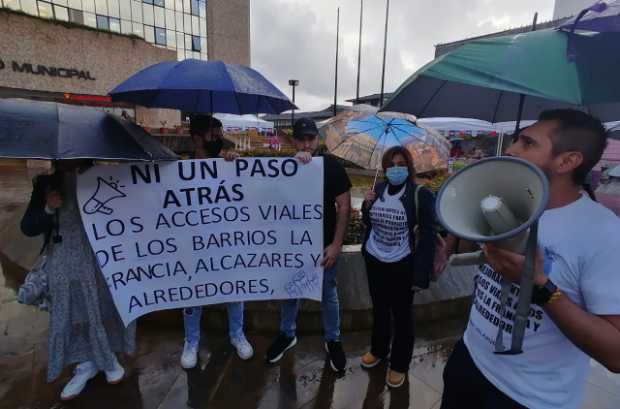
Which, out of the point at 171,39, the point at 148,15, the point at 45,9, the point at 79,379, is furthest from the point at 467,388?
the point at 171,39

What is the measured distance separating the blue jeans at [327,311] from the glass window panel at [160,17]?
38149 millimetres

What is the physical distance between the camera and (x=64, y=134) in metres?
1.86

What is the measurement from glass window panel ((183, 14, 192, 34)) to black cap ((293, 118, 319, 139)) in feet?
128

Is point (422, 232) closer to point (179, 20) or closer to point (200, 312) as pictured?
point (200, 312)

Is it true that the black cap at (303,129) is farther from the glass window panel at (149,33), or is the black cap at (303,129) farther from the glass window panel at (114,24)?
the glass window panel at (149,33)

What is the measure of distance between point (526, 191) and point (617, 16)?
716 millimetres

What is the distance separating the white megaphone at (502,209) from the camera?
95cm

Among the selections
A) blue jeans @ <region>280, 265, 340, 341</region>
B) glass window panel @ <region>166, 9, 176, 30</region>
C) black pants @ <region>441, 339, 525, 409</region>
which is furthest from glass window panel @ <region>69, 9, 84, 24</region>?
black pants @ <region>441, 339, 525, 409</region>

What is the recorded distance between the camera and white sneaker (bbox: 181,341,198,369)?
9.10 feet

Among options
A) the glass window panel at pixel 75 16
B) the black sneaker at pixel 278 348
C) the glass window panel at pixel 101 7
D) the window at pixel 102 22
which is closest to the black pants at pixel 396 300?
the black sneaker at pixel 278 348

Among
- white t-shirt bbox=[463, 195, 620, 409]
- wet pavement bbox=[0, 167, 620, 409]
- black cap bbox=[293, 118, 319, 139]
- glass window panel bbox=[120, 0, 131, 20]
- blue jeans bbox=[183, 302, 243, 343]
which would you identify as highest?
glass window panel bbox=[120, 0, 131, 20]

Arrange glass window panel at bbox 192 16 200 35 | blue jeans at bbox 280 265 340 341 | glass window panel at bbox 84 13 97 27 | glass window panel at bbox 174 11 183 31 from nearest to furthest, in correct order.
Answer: blue jeans at bbox 280 265 340 341 → glass window panel at bbox 84 13 97 27 → glass window panel at bbox 174 11 183 31 → glass window panel at bbox 192 16 200 35

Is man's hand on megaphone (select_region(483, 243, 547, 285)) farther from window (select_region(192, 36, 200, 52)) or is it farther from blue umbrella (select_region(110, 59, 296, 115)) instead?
window (select_region(192, 36, 200, 52))

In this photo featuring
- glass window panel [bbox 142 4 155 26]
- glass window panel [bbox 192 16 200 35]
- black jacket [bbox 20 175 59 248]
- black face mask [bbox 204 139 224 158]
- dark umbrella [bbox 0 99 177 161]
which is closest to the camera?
dark umbrella [bbox 0 99 177 161]
